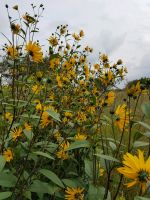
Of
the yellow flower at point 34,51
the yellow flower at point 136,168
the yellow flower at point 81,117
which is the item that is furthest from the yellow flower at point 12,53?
the yellow flower at point 136,168

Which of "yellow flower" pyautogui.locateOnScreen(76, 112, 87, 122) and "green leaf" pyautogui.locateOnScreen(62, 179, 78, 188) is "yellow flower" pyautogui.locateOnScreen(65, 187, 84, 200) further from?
"yellow flower" pyautogui.locateOnScreen(76, 112, 87, 122)

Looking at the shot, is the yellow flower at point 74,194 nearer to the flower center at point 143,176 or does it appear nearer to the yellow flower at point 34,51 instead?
the flower center at point 143,176

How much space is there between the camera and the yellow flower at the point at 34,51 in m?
2.67

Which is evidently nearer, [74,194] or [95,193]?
[95,193]

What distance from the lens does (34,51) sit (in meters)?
2.68

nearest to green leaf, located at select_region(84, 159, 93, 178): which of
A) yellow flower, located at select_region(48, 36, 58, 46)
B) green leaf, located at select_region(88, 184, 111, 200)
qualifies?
green leaf, located at select_region(88, 184, 111, 200)

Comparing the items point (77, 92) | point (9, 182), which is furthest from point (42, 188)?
point (77, 92)

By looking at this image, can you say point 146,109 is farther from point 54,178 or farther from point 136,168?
point 54,178

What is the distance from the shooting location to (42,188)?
2.02 meters

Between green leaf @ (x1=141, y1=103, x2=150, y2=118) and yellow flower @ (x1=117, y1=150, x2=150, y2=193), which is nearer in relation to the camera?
yellow flower @ (x1=117, y1=150, x2=150, y2=193)

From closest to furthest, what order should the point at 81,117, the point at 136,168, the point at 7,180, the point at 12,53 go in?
1. the point at 136,168
2. the point at 7,180
3. the point at 12,53
4. the point at 81,117

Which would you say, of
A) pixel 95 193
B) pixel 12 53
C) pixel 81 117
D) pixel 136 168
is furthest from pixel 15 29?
pixel 136 168

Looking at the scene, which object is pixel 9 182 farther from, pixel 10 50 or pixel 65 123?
pixel 10 50

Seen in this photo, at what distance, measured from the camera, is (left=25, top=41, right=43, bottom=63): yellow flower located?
267cm
